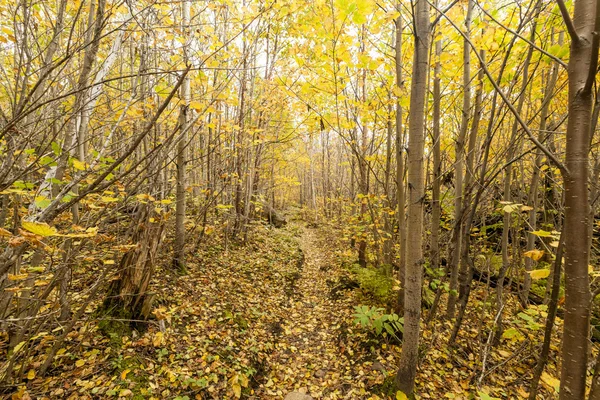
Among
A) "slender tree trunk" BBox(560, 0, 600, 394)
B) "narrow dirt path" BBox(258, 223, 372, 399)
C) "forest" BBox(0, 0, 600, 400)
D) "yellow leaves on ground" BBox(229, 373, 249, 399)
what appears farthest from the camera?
"narrow dirt path" BBox(258, 223, 372, 399)

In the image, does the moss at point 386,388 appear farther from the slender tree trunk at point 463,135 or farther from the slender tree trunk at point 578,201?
the slender tree trunk at point 578,201

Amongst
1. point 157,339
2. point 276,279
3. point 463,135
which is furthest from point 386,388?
point 276,279

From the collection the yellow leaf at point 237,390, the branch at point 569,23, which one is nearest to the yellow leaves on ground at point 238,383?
the yellow leaf at point 237,390

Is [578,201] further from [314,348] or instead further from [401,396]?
[314,348]

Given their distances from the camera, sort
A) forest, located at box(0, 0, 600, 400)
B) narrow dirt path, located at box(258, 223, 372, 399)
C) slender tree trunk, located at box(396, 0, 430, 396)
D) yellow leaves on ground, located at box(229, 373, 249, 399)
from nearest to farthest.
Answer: forest, located at box(0, 0, 600, 400), slender tree trunk, located at box(396, 0, 430, 396), yellow leaves on ground, located at box(229, 373, 249, 399), narrow dirt path, located at box(258, 223, 372, 399)

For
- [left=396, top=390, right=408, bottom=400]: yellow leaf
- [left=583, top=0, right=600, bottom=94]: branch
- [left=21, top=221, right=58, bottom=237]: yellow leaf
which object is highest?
[left=583, top=0, right=600, bottom=94]: branch

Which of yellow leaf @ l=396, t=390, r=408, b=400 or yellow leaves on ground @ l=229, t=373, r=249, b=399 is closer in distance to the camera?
yellow leaf @ l=396, t=390, r=408, b=400

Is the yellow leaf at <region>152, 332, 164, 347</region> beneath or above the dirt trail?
above

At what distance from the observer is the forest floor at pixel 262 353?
297cm

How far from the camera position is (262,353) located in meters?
3.97

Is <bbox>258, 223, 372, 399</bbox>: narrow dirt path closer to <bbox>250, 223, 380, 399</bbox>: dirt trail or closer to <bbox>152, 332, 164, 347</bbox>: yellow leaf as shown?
<bbox>250, 223, 380, 399</bbox>: dirt trail

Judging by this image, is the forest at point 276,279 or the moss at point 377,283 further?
the moss at point 377,283

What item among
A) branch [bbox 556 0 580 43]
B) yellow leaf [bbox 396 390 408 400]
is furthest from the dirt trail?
branch [bbox 556 0 580 43]

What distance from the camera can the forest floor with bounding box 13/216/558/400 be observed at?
9.74 ft
